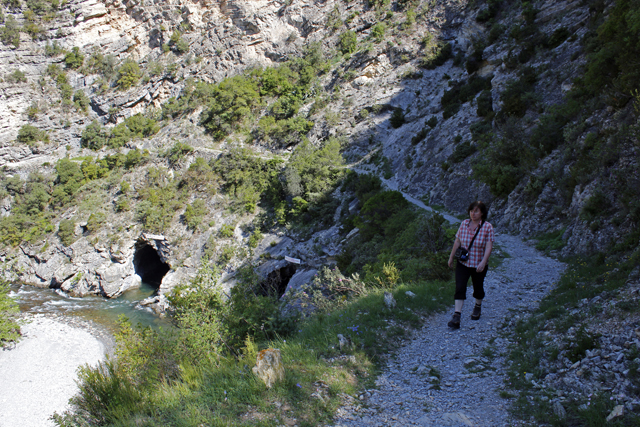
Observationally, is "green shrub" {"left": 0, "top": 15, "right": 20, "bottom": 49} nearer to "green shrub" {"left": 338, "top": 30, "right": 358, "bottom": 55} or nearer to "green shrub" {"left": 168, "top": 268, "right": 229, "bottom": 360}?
"green shrub" {"left": 338, "top": 30, "right": 358, "bottom": 55}

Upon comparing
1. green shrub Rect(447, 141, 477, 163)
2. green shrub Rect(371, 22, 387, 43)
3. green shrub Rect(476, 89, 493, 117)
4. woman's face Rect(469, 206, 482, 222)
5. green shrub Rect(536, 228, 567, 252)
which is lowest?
green shrub Rect(536, 228, 567, 252)

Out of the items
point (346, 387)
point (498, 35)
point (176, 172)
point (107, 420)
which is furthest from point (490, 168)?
point (176, 172)

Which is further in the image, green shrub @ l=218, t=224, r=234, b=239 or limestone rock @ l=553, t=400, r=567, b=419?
green shrub @ l=218, t=224, r=234, b=239

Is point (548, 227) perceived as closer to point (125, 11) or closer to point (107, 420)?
point (107, 420)

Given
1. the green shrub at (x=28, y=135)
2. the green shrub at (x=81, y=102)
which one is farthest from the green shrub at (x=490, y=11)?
the green shrub at (x=28, y=135)

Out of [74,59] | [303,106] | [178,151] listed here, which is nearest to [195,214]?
[178,151]

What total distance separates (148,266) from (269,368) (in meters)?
35.1

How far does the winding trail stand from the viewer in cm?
303

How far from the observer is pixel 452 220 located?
42.3 ft

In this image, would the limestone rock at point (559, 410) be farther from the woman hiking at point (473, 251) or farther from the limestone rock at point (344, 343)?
the limestone rock at point (344, 343)

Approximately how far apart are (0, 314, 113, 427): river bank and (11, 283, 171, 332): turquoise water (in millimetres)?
1068

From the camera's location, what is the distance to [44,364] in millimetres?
16141

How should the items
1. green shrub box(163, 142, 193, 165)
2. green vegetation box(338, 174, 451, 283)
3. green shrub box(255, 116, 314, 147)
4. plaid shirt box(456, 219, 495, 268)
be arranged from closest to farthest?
plaid shirt box(456, 219, 495, 268), green vegetation box(338, 174, 451, 283), green shrub box(255, 116, 314, 147), green shrub box(163, 142, 193, 165)

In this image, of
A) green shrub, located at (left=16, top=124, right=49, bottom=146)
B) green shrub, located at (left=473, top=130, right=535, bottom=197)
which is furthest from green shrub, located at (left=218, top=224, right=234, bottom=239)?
green shrub, located at (left=16, top=124, right=49, bottom=146)
